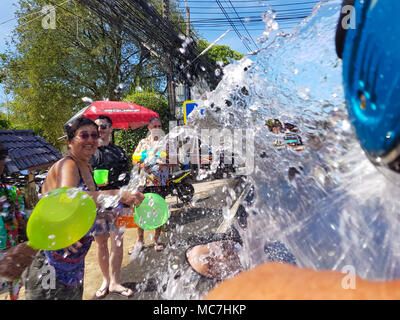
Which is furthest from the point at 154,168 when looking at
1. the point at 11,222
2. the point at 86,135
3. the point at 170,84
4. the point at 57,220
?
the point at 170,84

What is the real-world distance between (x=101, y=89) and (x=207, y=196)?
12.5m

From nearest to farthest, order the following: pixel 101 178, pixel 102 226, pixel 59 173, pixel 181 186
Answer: pixel 59 173, pixel 102 226, pixel 101 178, pixel 181 186

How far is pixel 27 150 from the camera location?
3.73 m

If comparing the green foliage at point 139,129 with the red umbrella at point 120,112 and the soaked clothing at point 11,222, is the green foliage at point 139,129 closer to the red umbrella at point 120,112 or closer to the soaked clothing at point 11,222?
the red umbrella at point 120,112

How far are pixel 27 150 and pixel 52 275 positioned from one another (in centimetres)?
266

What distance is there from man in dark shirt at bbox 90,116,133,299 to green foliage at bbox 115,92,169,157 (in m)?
8.02

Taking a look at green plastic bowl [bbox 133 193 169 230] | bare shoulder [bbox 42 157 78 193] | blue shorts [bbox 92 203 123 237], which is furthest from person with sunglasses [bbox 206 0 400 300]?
blue shorts [bbox 92 203 123 237]

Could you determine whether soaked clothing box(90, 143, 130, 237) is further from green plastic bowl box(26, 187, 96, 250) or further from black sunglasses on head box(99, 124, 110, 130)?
Answer: green plastic bowl box(26, 187, 96, 250)

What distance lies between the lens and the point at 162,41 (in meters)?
8.90

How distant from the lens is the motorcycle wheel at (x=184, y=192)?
20.0 feet

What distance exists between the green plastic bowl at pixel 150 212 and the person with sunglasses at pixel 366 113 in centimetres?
170

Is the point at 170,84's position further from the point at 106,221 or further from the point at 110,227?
the point at 106,221

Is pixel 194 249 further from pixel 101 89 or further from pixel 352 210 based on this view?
pixel 101 89
